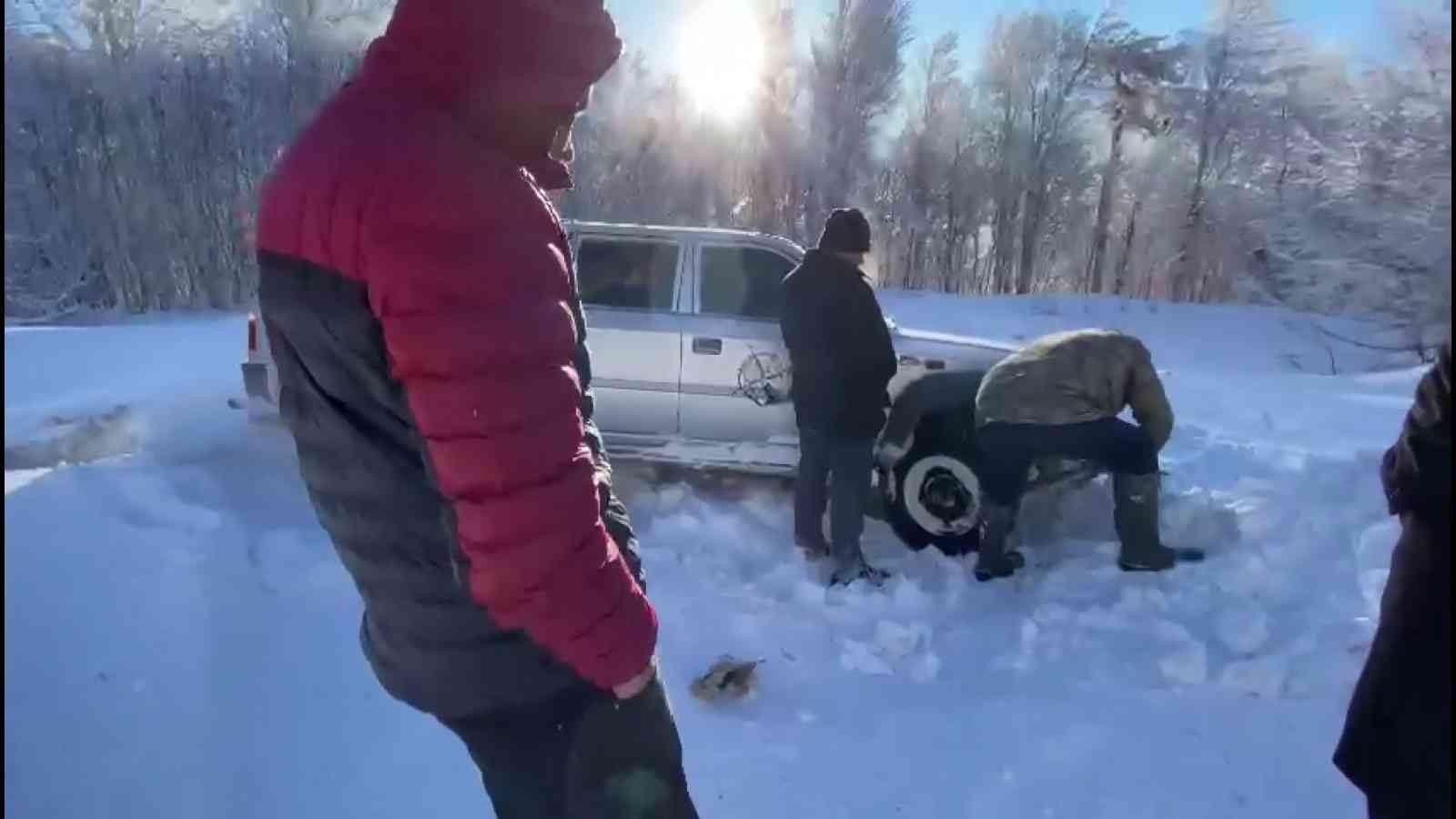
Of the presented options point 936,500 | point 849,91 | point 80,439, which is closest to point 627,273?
point 936,500

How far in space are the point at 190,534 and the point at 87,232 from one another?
24.7 ft

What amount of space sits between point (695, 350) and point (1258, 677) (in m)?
3.60

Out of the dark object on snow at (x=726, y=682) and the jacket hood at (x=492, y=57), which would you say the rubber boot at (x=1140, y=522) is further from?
the jacket hood at (x=492, y=57)

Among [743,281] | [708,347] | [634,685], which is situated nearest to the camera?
[634,685]

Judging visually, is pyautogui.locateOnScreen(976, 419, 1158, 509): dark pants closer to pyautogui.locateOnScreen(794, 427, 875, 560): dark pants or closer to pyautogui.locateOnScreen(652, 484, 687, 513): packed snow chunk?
pyautogui.locateOnScreen(794, 427, 875, 560): dark pants

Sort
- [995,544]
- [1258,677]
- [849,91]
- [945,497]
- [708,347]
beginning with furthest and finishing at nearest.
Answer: [849,91] → [708,347] → [945,497] → [995,544] → [1258,677]

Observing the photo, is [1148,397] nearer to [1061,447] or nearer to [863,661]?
[1061,447]

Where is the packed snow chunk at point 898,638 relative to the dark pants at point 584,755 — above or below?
below

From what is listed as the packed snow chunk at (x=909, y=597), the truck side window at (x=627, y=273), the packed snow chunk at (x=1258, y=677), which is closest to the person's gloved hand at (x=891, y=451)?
the packed snow chunk at (x=909, y=597)

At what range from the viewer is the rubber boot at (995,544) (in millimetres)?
5516

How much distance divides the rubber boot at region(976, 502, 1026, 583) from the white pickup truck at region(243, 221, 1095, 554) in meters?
0.77

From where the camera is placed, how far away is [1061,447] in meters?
5.35

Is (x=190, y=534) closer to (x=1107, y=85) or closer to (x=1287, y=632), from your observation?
(x=1287, y=632)

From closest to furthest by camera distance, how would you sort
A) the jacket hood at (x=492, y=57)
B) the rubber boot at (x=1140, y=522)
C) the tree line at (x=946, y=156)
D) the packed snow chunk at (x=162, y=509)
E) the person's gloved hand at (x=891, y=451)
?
the jacket hood at (x=492, y=57) < the packed snow chunk at (x=162, y=509) < the rubber boot at (x=1140, y=522) < the person's gloved hand at (x=891, y=451) < the tree line at (x=946, y=156)
